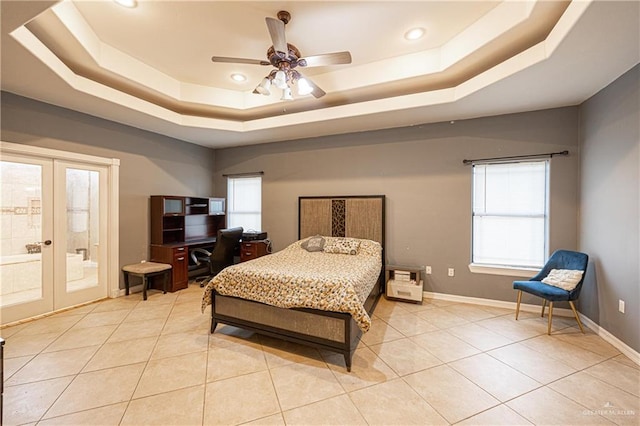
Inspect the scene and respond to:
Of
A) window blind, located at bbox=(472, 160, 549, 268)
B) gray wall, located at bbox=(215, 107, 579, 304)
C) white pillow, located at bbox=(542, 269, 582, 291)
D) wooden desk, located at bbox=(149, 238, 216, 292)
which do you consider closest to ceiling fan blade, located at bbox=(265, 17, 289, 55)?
gray wall, located at bbox=(215, 107, 579, 304)

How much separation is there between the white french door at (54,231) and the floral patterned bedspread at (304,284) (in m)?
2.29

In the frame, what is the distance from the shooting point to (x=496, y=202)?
12.7 ft

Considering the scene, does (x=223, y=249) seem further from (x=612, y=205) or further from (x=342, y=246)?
(x=612, y=205)

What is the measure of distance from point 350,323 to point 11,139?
4.32 meters

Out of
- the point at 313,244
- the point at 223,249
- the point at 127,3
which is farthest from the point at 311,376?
the point at 127,3

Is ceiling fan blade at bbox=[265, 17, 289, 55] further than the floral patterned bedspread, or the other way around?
the floral patterned bedspread

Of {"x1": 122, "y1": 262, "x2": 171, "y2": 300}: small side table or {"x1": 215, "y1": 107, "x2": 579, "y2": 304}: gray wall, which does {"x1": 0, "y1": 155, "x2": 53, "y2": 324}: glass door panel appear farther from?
{"x1": 215, "y1": 107, "x2": 579, "y2": 304}: gray wall

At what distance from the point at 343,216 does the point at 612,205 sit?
3253 mm

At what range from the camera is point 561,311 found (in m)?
3.46

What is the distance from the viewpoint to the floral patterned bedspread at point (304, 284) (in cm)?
235

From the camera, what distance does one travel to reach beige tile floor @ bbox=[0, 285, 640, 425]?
1810mm

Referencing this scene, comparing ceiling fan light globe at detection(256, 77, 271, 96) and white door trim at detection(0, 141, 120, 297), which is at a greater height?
ceiling fan light globe at detection(256, 77, 271, 96)

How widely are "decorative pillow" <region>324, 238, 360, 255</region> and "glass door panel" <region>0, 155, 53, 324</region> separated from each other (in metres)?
3.72

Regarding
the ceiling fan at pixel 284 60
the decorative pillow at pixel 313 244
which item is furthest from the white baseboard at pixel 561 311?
the ceiling fan at pixel 284 60
